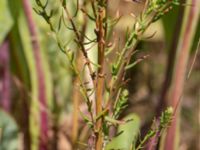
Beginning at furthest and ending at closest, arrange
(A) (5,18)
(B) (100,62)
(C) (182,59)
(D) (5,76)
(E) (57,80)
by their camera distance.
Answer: (E) (57,80), (D) (5,76), (A) (5,18), (C) (182,59), (B) (100,62)

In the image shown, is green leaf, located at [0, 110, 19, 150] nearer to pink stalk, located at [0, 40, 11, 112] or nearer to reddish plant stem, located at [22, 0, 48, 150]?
reddish plant stem, located at [22, 0, 48, 150]

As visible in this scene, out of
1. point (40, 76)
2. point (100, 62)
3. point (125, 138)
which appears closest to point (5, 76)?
point (40, 76)

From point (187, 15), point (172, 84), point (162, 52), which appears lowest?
point (162, 52)

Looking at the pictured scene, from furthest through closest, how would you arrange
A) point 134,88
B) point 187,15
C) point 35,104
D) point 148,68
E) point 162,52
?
point 162,52, point 148,68, point 134,88, point 35,104, point 187,15

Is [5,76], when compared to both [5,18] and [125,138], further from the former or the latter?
[125,138]

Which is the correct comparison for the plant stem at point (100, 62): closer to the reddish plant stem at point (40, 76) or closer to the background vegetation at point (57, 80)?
the background vegetation at point (57, 80)

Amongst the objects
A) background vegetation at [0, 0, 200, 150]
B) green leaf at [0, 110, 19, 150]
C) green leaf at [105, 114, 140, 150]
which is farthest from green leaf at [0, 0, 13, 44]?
green leaf at [105, 114, 140, 150]

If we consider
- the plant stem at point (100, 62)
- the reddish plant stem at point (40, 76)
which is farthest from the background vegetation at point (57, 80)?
the plant stem at point (100, 62)

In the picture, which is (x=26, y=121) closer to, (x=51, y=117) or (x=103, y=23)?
(x=51, y=117)

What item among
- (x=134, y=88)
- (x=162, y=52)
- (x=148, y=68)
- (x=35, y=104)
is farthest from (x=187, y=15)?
(x=162, y=52)
